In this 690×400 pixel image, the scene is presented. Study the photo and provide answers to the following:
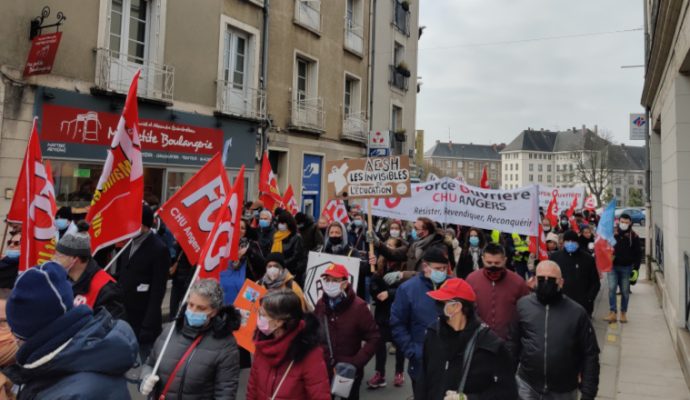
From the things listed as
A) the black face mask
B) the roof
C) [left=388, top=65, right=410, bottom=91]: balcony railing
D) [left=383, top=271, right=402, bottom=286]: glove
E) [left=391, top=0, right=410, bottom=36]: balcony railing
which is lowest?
[left=383, top=271, right=402, bottom=286]: glove

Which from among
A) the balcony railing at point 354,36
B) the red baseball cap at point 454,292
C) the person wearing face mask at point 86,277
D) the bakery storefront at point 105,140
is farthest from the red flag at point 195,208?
the balcony railing at point 354,36

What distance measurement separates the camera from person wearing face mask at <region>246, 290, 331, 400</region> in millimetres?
2969

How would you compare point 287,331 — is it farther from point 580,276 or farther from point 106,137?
point 106,137

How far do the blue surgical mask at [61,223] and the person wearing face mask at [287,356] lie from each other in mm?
5631

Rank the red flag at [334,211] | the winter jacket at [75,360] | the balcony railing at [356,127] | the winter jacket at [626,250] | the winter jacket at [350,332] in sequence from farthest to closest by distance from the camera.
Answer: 1. the balcony railing at [356,127]
2. the red flag at [334,211]
3. the winter jacket at [626,250]
4. the winter jacket at [350,332]
5. the winter jacket at [75,360]

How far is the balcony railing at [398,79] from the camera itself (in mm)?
23453

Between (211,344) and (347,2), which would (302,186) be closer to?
(347,2)

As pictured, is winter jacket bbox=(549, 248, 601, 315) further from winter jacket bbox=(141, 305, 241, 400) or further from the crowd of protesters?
winter jacket bbox=(141, 305, 241, 400)

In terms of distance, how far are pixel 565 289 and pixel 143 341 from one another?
17.0 feet

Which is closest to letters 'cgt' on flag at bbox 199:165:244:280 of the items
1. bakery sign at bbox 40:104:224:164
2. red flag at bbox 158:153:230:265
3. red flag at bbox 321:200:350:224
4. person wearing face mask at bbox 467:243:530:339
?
red flag at bbox 158:153:230:265

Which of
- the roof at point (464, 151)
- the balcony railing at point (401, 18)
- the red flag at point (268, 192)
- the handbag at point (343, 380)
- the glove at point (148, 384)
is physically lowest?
the handbag at point (343, 380)

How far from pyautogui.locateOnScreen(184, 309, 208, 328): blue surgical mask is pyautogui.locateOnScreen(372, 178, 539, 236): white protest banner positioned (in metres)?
5.85

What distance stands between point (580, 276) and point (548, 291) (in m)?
3.03

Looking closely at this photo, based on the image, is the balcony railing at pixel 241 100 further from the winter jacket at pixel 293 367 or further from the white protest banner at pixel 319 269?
the winter jacket at pixel 293 367
